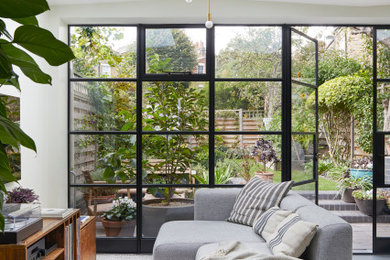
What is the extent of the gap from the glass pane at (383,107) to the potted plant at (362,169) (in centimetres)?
272

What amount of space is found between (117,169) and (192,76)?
1.35 meters

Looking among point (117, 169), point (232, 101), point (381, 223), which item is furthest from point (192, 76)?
point (381, 223)

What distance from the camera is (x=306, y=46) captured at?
14.9ft

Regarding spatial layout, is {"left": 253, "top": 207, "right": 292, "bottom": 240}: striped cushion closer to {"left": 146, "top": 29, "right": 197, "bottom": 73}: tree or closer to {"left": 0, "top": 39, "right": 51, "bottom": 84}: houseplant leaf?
{"left": 146, "top": 29, "right": 197, "bottom": 73}: tree

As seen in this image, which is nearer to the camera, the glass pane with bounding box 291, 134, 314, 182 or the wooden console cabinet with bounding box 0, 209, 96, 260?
the wooden console cabinet with bounding box 0, 209, 96, 260

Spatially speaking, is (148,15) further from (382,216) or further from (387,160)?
(382,216)

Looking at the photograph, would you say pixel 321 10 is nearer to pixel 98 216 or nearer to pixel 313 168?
pixel 313 168

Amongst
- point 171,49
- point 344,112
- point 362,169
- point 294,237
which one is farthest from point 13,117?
point 344,112

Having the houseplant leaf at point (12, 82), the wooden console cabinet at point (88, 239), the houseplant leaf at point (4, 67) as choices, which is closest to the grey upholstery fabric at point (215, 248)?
the wooden console cabinet at point (88, 239)

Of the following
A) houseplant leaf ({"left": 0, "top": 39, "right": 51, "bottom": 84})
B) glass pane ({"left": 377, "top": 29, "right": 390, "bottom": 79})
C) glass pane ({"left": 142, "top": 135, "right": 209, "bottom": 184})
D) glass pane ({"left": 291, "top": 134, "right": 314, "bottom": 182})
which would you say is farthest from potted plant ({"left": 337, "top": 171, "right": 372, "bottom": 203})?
houseplant leaf ({"left": 0, "top": 39, "right": 51, "bottom": 84})

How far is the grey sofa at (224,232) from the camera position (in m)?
2.48

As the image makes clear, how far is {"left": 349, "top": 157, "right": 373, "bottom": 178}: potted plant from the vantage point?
23.1 ft

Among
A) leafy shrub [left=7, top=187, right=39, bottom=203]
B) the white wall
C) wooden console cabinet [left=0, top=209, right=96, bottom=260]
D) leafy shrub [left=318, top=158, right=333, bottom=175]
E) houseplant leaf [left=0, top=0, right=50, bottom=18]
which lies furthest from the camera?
leafy shrub [left=318, top=158, right=333, bottom=175]

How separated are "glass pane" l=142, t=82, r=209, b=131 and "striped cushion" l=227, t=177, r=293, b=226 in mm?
1070
